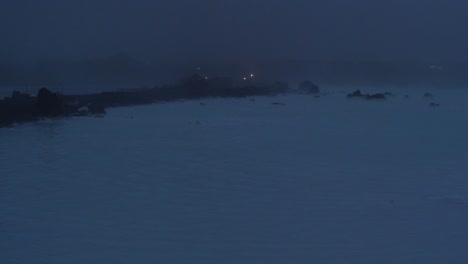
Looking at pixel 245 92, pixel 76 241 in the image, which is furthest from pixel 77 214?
pixel 245 92

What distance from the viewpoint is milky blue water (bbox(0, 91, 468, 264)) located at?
4.51 meters

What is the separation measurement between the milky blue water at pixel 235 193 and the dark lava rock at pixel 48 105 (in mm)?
1456

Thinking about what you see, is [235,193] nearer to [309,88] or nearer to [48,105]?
[48,105]

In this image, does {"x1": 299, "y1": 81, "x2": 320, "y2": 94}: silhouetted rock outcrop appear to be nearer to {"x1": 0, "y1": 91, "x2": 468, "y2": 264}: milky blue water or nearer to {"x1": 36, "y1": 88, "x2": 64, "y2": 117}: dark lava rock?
{"x1": 0, "y1": 91, "x2": 468, "y2": 264}: milky blue water

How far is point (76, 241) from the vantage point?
4.64 metres

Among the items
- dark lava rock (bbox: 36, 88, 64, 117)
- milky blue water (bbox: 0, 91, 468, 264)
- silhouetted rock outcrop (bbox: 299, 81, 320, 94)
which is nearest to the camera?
milky blue water (bbox: 0, 91, 468, 264)

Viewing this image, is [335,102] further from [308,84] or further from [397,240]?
[397,240]

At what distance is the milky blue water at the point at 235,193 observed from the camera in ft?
14.8

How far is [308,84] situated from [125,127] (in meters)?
11.2

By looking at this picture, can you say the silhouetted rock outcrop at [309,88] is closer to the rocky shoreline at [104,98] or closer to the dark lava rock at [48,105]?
the rocky shoreline at [104,98]

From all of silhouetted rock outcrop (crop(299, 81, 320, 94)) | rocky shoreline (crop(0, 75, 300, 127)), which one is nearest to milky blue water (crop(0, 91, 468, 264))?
rocky shoreline (crop(0, 75, 300, 127))

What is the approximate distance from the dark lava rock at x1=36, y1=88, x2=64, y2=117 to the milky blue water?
1.46m

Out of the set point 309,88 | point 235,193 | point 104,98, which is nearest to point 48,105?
A: point 104,98

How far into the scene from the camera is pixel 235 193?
623 cm
